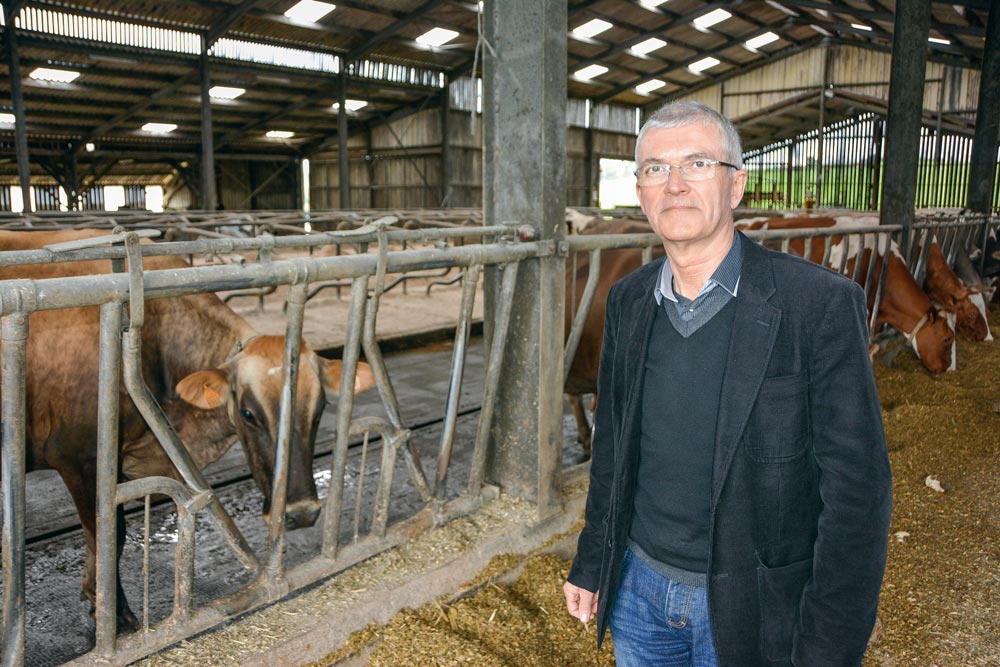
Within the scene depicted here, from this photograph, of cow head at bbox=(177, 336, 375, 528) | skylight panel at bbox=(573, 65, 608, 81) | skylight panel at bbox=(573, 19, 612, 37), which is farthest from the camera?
skylight panel at bbox=(573, 65, 608, 81)

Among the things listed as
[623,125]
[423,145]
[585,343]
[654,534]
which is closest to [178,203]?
[423,145]

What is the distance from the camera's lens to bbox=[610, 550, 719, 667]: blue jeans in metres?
1.58

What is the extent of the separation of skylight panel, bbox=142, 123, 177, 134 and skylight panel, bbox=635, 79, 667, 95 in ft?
54.0

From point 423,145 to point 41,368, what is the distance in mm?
23580

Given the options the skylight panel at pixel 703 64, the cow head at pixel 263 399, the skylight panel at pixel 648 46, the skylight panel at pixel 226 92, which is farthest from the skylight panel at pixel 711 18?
Answer: the cow head at pixel 263 399

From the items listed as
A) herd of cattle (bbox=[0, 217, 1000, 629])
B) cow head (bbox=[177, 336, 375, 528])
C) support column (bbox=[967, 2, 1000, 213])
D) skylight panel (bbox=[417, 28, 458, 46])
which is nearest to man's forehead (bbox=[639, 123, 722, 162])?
cow head (bbox=[177, 336, 375, 528])

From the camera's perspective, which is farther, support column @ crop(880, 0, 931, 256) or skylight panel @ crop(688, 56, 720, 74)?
skylight panel @ crop(688, 56, 720, 74)

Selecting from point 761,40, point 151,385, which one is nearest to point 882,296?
point 151,385

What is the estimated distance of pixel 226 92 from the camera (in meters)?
20.8

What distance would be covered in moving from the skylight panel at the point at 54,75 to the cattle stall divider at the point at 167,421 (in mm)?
18224

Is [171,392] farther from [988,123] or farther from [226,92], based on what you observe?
[226,92]

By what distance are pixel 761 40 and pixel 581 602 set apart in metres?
27.8

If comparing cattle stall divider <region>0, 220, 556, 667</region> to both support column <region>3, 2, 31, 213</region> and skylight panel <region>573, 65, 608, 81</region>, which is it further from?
skylight panel <region>573, 65, 608, 81</region>

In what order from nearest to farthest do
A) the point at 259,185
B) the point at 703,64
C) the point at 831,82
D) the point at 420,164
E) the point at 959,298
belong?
1. the point at 959,298
2. the point at 420,164
3. the point at 831,82
4. the point at 703,64
5. the point at 259,185
